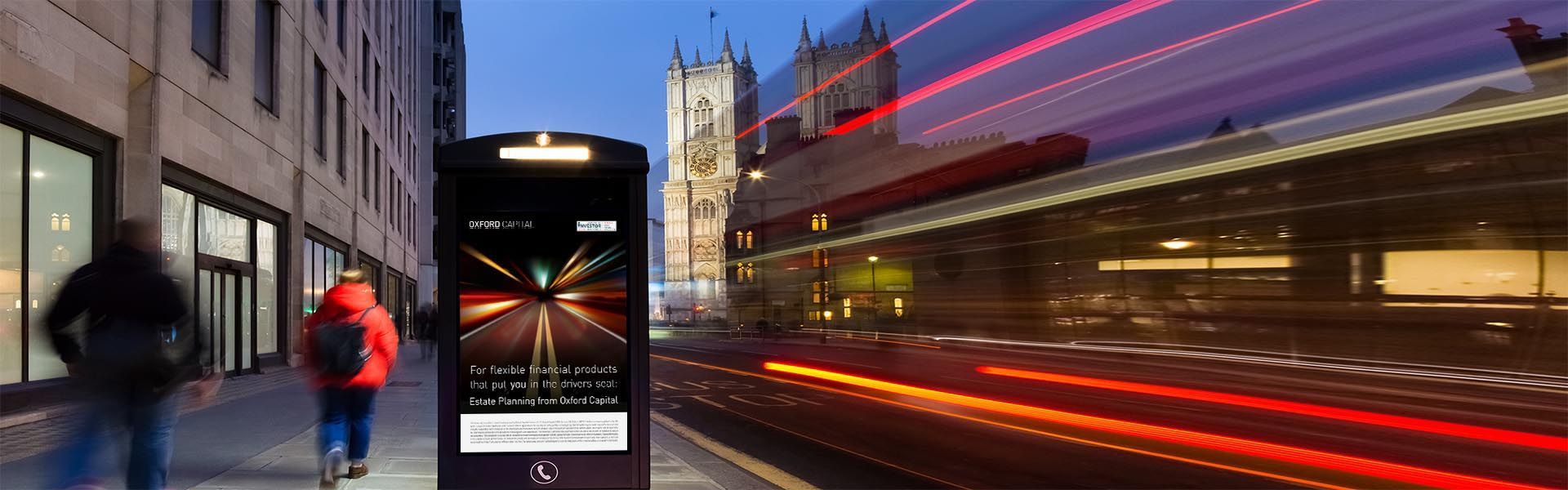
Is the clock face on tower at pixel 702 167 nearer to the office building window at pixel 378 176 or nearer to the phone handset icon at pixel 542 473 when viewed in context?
the office building window at pixel 378 176

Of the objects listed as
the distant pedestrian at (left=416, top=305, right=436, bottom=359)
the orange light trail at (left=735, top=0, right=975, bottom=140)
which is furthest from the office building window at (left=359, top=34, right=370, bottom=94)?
the orange light trail at (left=735, top=0, right=975, bottom=140)

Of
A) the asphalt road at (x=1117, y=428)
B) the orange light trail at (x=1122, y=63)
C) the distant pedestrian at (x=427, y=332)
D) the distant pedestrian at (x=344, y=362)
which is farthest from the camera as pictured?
the distant pedestrian at (x=427, y=332)

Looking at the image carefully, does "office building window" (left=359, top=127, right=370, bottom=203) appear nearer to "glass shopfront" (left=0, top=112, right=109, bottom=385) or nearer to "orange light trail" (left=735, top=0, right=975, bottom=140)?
"orange light trail" (left=735, top=0, right=975, bottom=140)

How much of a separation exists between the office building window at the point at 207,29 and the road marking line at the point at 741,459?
9.88m

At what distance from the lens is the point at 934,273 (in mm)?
10297

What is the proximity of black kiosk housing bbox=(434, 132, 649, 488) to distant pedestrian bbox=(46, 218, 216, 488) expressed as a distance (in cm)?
133

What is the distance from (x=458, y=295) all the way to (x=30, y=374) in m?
8.33

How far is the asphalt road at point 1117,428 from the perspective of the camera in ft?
19.7

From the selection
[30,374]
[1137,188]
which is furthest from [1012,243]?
[30,374]

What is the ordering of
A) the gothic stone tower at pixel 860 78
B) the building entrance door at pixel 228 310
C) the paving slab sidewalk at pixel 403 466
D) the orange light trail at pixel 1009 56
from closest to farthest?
the paving slab sidewalk at pixel 403 466
the orange light trail at pixel 1009 56
the gothic stone tower at pixel 860 78
the building entrance door at pixel 228 310

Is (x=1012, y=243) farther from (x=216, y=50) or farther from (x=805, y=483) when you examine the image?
(x=216, y=50)

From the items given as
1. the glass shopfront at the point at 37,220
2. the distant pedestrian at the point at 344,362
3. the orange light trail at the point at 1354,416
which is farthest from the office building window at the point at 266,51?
the orange light trail at the point at 1354,416

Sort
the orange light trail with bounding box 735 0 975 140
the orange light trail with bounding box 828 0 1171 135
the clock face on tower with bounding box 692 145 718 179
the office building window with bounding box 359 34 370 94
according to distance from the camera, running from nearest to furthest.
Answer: the orange light trail with bounding box 828 0 1171 135, the orange light trail with bounding box 735 0 975 140, the office building window with bounding box 359 34 370 94, the clock face on tower with bounding box 692 145 718 179

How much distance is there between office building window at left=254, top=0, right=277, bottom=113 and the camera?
1752 centimetres
